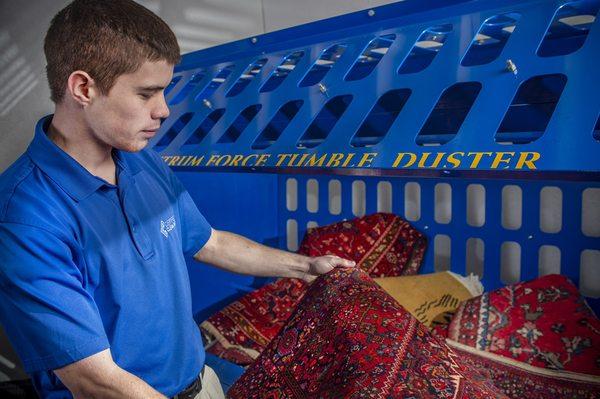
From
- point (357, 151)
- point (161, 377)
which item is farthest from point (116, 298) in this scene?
point (357, 151)

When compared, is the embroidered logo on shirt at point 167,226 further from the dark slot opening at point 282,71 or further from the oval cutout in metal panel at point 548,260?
the oval cutout in metal panel at point 548,260

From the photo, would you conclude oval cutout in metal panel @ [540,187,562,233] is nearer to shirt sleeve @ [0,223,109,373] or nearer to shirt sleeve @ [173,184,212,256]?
shirt sleeve @ [173,184,212,256]

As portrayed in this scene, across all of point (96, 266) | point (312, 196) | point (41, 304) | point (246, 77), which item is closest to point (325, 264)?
point (96, 266)

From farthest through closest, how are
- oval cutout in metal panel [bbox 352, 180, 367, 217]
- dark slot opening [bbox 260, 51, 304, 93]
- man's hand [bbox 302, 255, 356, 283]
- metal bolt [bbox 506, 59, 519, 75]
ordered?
oval cutout in metal panel [bbox 352, 180, 367, 217]
dark slot opening [bbox 260, 51, 304, 93]
man's hand [bbox 302, 255, 356, 283]
metal bolt [bbox 506, 59, 519, 75]

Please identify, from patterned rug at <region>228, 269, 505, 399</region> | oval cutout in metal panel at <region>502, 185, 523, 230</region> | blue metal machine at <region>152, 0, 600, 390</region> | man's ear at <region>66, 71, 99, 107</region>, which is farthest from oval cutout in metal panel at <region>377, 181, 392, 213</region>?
man's ear at <region>66, 71, 99, 107</region>

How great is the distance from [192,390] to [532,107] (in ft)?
3.34

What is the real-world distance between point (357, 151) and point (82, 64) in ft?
1.88

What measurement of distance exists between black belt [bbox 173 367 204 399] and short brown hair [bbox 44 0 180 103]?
0.64 m

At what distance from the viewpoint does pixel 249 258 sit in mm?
1301

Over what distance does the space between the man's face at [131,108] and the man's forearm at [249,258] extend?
401 millimetres

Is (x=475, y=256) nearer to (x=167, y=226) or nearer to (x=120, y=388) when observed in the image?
(x=167, y=226)

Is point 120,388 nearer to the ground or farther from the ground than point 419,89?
nearer to the ground

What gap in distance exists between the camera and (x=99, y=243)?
0.95 metres

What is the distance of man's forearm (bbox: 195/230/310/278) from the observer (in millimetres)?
1291
